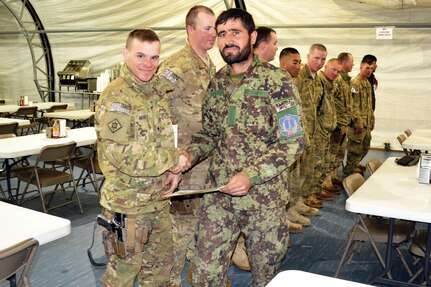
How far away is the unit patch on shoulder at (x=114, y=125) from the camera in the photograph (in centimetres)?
240

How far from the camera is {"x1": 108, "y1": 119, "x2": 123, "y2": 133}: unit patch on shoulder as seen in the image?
94.5 inches

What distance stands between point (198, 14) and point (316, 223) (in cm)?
287

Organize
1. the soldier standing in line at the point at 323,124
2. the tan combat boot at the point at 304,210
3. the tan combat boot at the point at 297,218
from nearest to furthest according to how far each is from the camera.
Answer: the tan combat boot at the point at 297,218, the tan combat boot at the point at 304,210, the soldier standing in line at the point at 323,124

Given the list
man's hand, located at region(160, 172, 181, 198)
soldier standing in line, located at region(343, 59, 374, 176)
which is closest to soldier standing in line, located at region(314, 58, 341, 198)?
soldier standing in line, located at region(343, 59, 374, 176)

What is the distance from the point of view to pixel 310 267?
395 cm

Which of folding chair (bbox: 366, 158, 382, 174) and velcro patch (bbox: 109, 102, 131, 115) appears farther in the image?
folding chair (bbox: 366, 158, 382, 174)

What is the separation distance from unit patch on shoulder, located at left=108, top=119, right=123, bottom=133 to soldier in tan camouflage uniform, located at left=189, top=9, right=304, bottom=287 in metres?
0.55

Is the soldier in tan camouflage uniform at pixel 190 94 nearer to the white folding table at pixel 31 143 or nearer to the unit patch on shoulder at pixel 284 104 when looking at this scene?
the unit patch on shoulder at pixel 284 104

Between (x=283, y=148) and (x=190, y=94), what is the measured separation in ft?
2.98

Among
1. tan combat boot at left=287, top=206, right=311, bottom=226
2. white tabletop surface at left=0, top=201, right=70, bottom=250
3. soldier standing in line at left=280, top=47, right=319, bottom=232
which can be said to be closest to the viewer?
white tabletop surface at left=0, top=201, right=70, bottom=250

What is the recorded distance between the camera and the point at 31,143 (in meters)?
4.84

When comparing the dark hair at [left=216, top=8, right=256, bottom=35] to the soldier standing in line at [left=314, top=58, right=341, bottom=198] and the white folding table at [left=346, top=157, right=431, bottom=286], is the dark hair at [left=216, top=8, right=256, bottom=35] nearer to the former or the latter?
the white folding table at [left=346, top=157, right=431, bottom=286]

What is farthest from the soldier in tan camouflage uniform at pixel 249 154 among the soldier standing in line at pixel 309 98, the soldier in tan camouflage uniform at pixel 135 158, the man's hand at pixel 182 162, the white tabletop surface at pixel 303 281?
the soldier standing in line at pixel 309 98

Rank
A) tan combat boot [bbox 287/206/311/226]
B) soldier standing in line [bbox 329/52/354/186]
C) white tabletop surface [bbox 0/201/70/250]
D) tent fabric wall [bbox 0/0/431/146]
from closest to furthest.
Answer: white tabletop surface [bbox 0/201/70/250] → tan combat boot [bbox 287/206/311/226] → soldier standing in line [bbox 329/52/354/186] → tent fabric wall [bbox 0/0/431/146]
